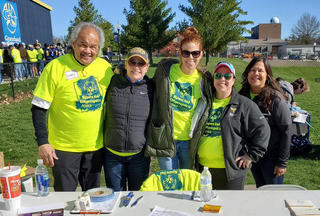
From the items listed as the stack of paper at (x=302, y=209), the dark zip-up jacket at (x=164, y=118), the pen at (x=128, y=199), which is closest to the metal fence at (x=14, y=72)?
the dark zip-up jacket at (x=164, y=118)

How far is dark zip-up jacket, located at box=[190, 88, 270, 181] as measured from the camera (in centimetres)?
250

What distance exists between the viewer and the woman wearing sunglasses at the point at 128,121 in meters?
2.62

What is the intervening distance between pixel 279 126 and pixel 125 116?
1537 millimetres

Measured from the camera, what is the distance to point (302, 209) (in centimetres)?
160

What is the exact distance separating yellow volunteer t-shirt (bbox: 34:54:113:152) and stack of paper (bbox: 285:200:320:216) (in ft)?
5.77

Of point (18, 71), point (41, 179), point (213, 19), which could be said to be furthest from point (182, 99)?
point (213, 19)

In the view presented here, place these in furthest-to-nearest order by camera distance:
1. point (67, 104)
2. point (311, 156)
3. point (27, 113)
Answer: point (27, 113), point (311, 156), point (67, 104)

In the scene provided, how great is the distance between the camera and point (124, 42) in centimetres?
2686

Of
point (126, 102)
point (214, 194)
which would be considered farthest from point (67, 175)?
point (214, 194)

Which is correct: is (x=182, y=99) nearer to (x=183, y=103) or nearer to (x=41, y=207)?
(x=183, y=103)

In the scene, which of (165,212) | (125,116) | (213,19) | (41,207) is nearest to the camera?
(165,212)

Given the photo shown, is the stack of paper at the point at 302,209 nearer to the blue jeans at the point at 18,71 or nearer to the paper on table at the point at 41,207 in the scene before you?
the paper on table at the point at 41,207

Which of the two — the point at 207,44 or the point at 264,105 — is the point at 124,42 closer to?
the point at 207,44

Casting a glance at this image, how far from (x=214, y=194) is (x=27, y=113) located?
816 centimetres
